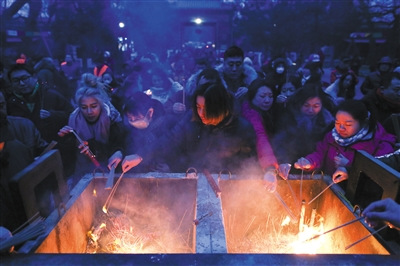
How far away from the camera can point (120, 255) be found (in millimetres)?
1699

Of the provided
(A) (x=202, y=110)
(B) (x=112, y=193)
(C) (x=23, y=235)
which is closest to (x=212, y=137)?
(A) (x=202, y=110)

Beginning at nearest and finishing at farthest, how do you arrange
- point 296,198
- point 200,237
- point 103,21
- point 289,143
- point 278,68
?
point 200,237, point 296,198, point 289,143, point 278,68, point 103,21

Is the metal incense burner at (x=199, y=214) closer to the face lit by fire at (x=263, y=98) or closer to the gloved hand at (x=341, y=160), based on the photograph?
the gloved hand at (x=341, y=160)

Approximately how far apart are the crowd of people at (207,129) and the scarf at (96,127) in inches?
0.4

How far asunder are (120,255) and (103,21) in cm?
1494

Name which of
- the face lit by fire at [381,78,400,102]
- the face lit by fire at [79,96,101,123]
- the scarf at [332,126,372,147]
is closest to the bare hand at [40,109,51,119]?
the face lit by fire at [79,96,101,123]

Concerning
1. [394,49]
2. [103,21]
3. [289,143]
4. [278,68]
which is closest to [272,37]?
[394,49]

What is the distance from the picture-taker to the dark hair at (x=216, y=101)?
2.83 m

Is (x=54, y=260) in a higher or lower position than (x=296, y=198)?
higher

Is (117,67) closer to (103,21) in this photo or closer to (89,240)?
(103,21)

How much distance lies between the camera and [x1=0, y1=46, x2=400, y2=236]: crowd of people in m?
2.83

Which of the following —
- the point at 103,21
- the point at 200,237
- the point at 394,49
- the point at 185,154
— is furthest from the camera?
the point at 394,49

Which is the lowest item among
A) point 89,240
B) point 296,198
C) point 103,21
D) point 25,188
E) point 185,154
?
point 89,240

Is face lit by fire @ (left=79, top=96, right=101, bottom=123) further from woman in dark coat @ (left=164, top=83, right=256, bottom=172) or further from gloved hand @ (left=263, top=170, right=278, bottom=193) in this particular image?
gloved hand @ (left=263, top=170, right=278, bottom=193)
